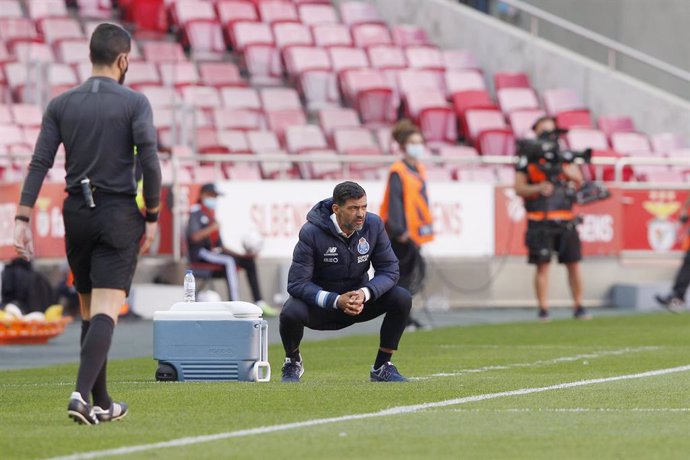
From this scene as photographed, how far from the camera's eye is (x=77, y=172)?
A: 8.41 metres

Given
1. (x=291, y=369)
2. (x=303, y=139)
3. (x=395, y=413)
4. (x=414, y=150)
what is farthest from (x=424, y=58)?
(x=395, y=413)

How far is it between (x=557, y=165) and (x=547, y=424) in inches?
429

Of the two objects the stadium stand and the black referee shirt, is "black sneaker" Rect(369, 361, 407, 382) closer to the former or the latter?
the black referee shirt

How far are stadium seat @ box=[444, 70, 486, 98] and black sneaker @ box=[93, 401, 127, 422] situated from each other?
19.5 m

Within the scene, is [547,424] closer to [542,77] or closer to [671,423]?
[671,423]

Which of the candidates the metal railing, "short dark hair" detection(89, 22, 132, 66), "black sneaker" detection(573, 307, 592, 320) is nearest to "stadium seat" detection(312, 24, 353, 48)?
the metal railing

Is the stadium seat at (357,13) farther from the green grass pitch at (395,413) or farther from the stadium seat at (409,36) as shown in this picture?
the green grass pitch at (395,413)

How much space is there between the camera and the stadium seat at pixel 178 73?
84.9 feet

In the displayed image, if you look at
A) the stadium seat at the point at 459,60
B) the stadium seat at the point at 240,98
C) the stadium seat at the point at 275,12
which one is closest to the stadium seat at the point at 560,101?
the stadium seat at the point at 459,60

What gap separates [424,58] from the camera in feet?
93.4

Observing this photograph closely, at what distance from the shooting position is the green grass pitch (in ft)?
24.3

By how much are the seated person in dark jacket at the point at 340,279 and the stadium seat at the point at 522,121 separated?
15.7 m

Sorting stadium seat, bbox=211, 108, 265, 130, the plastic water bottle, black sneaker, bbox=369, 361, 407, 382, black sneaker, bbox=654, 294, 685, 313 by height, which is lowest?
black sneaker, bbox=654, 294, 685, 313

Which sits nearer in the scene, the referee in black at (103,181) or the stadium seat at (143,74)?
the referee in black at (103,181)
